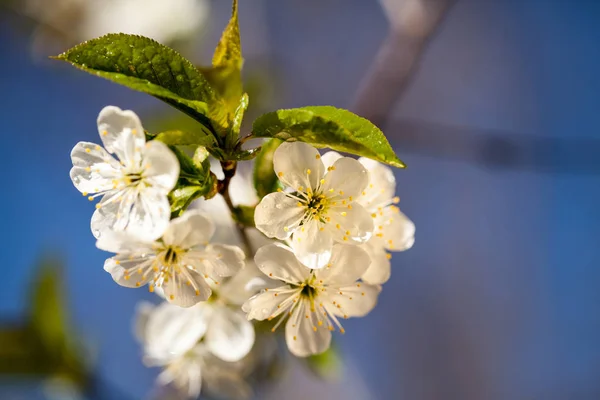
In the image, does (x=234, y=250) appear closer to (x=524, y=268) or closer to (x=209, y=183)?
(x=209, y=183)

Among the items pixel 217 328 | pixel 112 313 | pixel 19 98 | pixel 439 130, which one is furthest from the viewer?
pixel 19 98

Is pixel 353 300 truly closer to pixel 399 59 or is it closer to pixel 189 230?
pixel 189 230

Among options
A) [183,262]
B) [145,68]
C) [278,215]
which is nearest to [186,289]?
[183,262]

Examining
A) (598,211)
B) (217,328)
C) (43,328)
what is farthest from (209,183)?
(598,211)

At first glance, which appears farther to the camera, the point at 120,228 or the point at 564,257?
the point at 564,257

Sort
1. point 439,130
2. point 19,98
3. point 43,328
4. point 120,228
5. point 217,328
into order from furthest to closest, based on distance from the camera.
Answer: point 19,98, point 439,130, point 43,328, point 217,328, point 120,228

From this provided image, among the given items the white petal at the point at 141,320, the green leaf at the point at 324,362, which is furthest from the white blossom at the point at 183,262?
the green leaf at the point at 324,362
